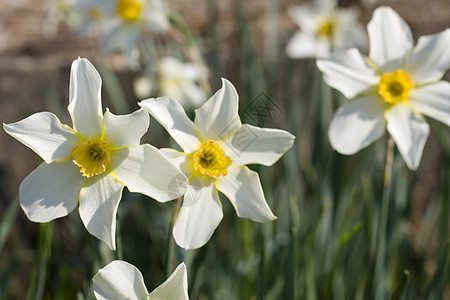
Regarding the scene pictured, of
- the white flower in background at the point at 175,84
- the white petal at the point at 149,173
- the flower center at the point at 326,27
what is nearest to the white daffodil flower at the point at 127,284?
the white petal at the point at 149,173

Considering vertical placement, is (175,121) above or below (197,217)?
above

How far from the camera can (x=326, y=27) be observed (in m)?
1.85

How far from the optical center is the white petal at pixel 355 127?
958 mm

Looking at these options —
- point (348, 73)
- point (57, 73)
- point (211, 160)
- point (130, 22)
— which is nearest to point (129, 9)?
point (130, 22)

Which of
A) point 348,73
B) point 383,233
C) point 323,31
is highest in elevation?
point 348,73

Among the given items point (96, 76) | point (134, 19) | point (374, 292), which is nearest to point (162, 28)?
point (134, 19)

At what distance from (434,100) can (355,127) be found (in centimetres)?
17

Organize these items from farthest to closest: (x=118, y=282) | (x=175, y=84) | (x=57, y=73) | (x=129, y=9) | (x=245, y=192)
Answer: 1. (x=57, y=73)
2. (x=175, y=84)
3. (x=129, y=9)
4. (x=245, y=192)
5. (x=118, y=282)

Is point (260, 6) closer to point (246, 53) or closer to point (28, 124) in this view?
point (246, 53)

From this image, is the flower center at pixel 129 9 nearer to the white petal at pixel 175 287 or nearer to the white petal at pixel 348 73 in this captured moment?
the white petal at pixel 348 73

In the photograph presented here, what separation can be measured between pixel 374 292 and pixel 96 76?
0.77 m

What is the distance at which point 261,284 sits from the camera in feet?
3.61

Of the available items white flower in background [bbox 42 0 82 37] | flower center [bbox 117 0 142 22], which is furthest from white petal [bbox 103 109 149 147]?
white flower in background [bbox 42 0 82 37]

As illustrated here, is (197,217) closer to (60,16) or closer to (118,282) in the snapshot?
(118,282)
